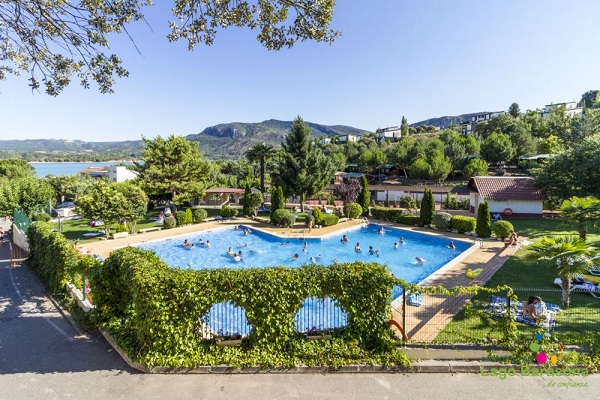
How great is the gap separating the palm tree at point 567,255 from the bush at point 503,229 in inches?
466

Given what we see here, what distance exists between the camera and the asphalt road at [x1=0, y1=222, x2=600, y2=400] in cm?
669

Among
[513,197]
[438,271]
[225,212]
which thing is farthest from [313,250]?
[513,197]

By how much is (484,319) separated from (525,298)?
10.7ft

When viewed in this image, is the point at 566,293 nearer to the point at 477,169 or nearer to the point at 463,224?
the point at 463,224

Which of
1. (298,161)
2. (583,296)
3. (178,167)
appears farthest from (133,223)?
(583,296)

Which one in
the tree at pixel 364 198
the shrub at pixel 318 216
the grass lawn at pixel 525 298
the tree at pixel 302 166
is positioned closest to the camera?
the grass lawn at pixel 525 298

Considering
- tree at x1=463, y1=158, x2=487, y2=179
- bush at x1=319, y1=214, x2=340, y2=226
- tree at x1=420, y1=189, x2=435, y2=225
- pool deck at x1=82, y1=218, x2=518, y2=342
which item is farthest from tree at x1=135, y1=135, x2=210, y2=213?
tree at x1=463, y1=158, x2=487, y2=179

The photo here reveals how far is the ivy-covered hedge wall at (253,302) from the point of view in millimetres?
7680

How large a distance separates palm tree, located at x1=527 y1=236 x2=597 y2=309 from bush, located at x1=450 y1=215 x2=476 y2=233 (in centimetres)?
1434

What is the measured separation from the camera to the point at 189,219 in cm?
3164

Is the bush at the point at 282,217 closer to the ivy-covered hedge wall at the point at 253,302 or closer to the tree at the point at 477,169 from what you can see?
the ivy-covered hedge wall at the point at 253,302

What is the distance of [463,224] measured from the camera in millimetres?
25141

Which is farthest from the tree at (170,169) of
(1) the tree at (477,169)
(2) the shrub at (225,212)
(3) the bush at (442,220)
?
(1) the tree at (477,169)

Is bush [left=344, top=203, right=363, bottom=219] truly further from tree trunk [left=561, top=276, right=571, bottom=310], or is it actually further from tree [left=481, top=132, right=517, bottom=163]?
tree [left=481, top=132, right=517, bottom=163]
